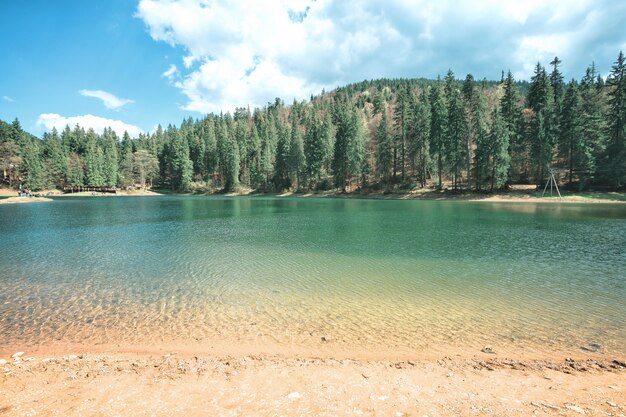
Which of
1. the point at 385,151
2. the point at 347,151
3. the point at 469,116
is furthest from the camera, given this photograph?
the point at 347,151

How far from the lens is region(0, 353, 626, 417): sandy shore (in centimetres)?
590

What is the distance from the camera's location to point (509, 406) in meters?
5.92

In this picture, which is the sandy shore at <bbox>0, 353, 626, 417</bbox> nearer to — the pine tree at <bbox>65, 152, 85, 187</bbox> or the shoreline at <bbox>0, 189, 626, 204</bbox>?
the shoreline at <bbox>0, 189, 626, 204</bbox>

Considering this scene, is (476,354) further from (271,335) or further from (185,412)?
(185,412)

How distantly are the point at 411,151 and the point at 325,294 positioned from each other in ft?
231

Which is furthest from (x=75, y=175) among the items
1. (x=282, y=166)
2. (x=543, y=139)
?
(x=543, y=139)

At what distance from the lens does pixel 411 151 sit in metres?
78.1

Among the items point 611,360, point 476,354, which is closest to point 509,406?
point 476,354

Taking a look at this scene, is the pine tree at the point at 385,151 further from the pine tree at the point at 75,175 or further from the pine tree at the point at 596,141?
the pine tree at the point at 75,175

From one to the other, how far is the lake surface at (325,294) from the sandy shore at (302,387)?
1018 mm

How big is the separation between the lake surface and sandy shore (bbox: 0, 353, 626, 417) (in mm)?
1018

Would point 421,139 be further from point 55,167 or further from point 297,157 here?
point 55,167

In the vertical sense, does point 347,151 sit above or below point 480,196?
above

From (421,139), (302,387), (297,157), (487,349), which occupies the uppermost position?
(421,139)
